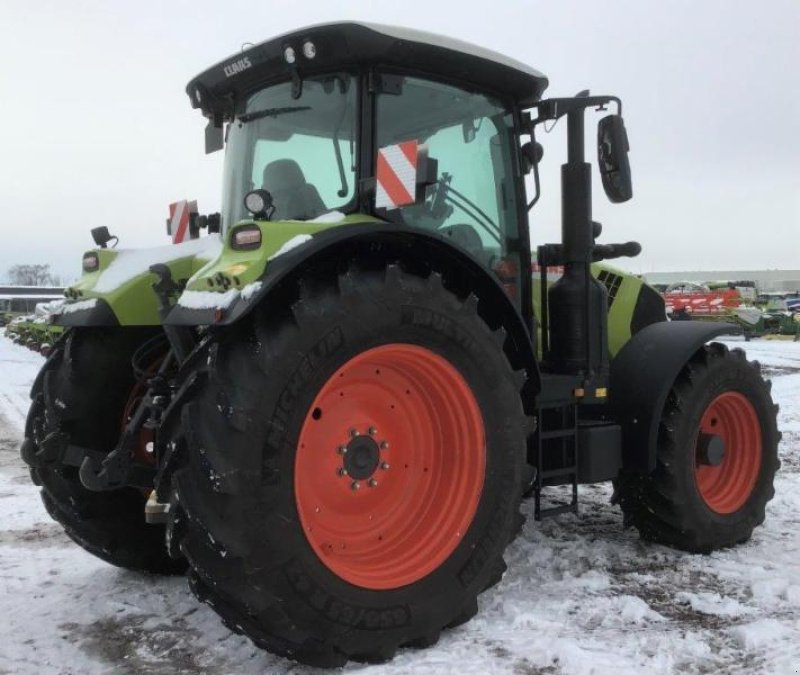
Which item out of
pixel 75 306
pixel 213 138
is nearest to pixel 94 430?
pixel 75 306

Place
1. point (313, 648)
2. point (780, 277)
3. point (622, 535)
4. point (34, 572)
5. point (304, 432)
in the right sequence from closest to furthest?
point (313, 648), point (304, 432), point (34, 572), point (622, 535), point (780, 277)

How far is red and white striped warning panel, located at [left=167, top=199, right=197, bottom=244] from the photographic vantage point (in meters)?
4.84

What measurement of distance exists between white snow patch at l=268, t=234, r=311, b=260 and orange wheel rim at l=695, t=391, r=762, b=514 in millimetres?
2855

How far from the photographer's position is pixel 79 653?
3.14 metres

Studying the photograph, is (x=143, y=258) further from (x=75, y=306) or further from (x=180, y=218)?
(x=180, y=218)

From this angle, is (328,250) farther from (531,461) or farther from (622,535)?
(622,535)

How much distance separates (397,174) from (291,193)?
67 centimetres

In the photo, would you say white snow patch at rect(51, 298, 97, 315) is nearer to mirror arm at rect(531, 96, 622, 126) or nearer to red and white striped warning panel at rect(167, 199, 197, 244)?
red and white striped warning panel at rect(167, 199, 197, 244)

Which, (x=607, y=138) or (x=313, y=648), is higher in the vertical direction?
(x=607, y=138)

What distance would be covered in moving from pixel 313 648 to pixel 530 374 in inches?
65.2

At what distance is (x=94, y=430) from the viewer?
3879 millimetres

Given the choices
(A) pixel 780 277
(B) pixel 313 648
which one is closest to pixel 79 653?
(B) pixel 313 648

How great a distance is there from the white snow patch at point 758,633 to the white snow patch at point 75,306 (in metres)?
3.11

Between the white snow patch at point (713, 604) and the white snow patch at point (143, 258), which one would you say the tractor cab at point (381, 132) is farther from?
the white snow patch at point (713, 604)
